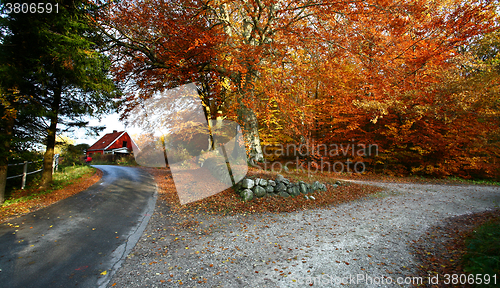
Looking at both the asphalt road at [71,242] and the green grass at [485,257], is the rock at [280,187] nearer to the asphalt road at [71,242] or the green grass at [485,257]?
the asphalt road at [71,242]

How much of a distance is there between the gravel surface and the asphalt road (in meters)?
0.37

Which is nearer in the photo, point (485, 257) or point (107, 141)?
point (485, 257)

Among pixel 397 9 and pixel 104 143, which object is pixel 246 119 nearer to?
pixel 397 9

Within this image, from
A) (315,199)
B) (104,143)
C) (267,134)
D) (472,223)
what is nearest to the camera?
(472,223)

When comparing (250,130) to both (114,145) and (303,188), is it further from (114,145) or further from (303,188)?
(114,145)

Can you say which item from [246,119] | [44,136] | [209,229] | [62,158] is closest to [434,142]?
[246,119]

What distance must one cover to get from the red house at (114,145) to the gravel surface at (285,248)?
3647 centimetres

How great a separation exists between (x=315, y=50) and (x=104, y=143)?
41814 mm

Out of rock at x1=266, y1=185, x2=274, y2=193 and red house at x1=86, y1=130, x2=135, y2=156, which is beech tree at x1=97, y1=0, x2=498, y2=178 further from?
red house at x1=86, y1=130, x2=135, y2=156

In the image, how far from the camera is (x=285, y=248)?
431 centimetres

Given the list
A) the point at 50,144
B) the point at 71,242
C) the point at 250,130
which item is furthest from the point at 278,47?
the point at 50,144

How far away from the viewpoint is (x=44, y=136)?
27.9ft

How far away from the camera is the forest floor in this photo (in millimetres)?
3301

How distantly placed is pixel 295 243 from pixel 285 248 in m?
0.33
